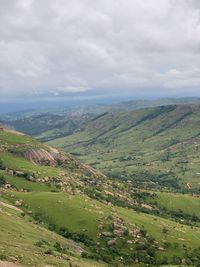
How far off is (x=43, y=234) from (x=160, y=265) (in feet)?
141

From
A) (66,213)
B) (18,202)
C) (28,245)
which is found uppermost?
(28,245)

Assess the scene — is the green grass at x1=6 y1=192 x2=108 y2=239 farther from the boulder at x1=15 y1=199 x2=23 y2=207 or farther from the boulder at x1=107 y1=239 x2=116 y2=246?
the boulder at x1=107 y1=239 x2=116 y2=246

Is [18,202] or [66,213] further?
[18,202]

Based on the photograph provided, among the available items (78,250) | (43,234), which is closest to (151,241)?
(78,250)

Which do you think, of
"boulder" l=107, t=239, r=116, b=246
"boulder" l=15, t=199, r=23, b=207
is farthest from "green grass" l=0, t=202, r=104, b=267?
"boulder" l=107, t=239, r=116, b=246

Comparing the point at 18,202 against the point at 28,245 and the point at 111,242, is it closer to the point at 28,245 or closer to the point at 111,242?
the point at 111,242

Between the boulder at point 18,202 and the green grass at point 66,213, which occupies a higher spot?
the boulder at point 18,202

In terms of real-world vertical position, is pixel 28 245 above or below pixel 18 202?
above

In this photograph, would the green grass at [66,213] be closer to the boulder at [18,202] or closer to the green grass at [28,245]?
the boulder at [18,202]

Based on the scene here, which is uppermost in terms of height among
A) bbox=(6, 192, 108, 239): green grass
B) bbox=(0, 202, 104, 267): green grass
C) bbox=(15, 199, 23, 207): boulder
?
bbox=(0, 202, 104, 267): green grass

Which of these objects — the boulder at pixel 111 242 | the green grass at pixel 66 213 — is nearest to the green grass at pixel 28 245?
the green grass at pixel 66 213

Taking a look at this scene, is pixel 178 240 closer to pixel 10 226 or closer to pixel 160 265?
pixel 160 265

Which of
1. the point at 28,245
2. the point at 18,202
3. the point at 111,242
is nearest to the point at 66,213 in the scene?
the point at 18,202

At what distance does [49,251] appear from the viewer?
389ft
